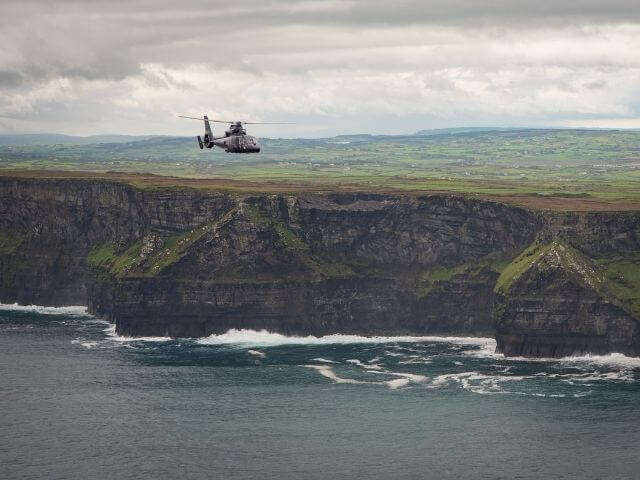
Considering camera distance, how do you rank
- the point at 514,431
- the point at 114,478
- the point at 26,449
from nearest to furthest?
1. the point at 114,478
2. the point at 26,449
3. the point at 514,431

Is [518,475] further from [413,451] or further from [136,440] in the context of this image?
[136,440]

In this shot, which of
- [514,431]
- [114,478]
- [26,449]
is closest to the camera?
[114,478]

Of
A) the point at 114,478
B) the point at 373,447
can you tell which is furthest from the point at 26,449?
the point at 373,447

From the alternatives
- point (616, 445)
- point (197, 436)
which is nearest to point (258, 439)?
point (197, 436)

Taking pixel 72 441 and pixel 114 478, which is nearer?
pixel 114 478

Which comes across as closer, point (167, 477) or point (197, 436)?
point (167, 477)

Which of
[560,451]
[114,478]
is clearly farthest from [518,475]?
[114,478]

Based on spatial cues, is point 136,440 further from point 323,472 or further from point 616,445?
point 616,445

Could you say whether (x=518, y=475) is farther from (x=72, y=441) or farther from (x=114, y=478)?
(x=72, y=441)
